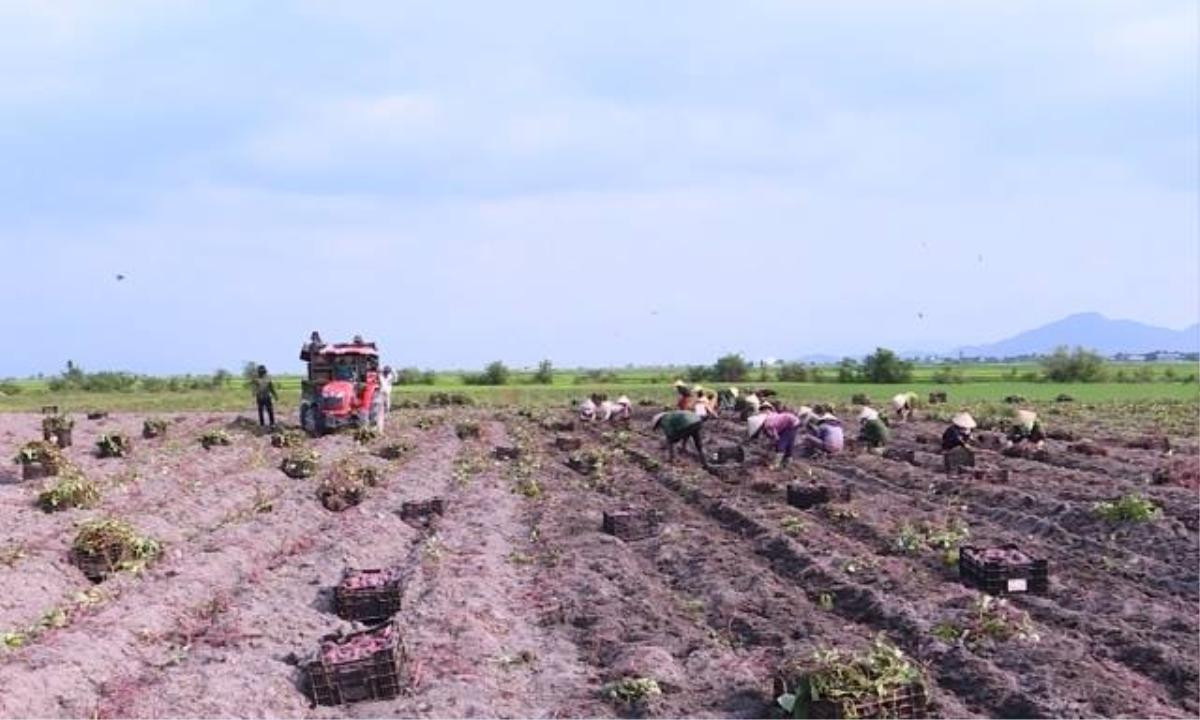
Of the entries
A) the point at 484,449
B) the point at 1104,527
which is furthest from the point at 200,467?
the point at 1104,527

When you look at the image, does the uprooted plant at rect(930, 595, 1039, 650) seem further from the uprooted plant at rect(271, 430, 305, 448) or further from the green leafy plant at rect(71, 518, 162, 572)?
the uprooted plant at rect(271, 430, 305, 448)

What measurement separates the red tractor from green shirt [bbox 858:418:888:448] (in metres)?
Answer: 12.3

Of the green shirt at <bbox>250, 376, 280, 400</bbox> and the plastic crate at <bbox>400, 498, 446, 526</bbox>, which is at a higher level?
the green shirt at <bbox>250, 376, 280, 400</bbox>

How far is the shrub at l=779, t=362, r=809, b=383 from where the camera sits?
79.1 metres

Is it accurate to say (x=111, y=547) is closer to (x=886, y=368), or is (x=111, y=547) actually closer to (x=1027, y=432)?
(x=1027, y=432)

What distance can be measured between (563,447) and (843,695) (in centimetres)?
2046

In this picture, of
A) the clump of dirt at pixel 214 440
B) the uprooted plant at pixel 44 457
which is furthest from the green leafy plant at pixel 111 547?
the clump of dirt at pixel 214 440

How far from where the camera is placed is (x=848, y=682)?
7.11m

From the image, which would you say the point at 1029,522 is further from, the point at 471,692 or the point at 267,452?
the point at 267,452

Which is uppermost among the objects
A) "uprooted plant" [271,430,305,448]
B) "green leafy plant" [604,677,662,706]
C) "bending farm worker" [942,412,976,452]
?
"bending farm worker" [942,412,976,452]

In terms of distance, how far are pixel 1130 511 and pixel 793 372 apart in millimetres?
66599

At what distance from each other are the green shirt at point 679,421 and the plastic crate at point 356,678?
13.7m

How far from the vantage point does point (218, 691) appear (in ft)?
26.6

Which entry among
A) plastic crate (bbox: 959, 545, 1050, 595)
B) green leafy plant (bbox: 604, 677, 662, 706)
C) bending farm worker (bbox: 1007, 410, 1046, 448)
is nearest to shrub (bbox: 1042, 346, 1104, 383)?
bending farm worker (bbox: 1007, 410, 1046, 448)
